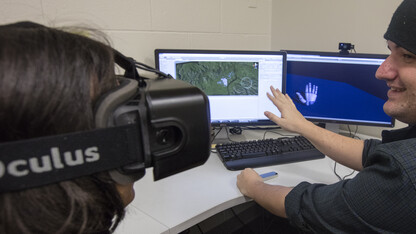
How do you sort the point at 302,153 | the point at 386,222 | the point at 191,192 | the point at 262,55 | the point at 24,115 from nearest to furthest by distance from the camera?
1. the point at 24,115
2. the point at 386,222
3. the point at 191,192
4. the point at 302,153
5. the point at 262,55

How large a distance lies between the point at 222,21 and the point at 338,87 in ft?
2.45

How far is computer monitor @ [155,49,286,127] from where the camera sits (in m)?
1.25

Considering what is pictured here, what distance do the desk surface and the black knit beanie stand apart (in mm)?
522

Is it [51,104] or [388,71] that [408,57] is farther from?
[51,104]

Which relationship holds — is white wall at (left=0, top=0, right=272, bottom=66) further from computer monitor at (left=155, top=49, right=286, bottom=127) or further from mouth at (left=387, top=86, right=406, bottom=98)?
A: mouth at (left=387, top=86, right=406, bottom=98)

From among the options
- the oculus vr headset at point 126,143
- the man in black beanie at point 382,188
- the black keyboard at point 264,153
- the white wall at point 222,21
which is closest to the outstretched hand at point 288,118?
the black keyboard at point 264,153

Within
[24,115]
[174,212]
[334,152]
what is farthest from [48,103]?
[334,152]

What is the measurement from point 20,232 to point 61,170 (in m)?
0.10

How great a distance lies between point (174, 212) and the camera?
0.80m

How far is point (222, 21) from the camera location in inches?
63.1

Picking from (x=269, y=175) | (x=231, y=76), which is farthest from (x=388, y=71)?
(x=231, y=76)

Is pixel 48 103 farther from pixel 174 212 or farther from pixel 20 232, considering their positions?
pixel 174 212

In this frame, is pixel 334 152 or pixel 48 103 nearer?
pixel 48 103

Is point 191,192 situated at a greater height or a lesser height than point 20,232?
lesser
